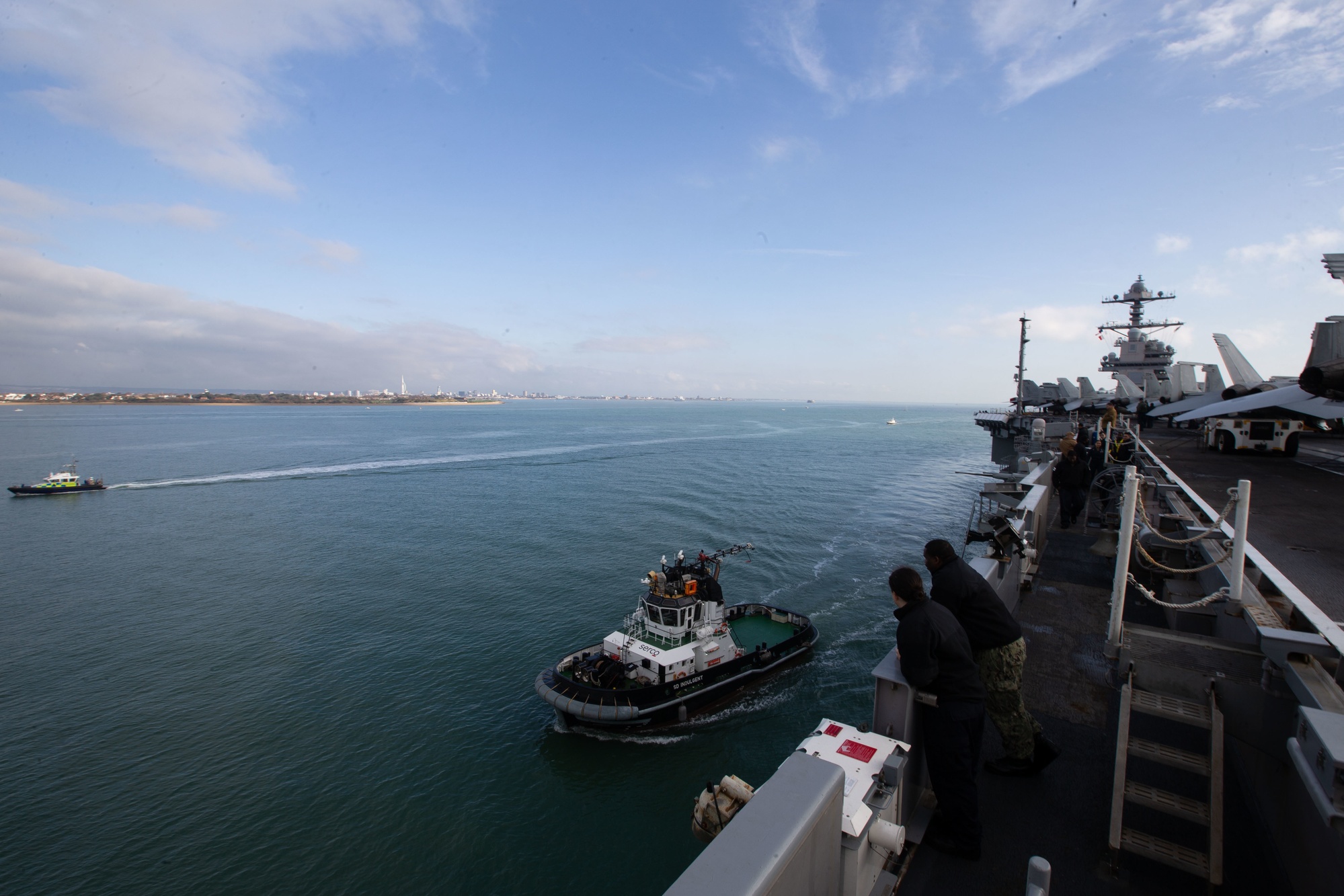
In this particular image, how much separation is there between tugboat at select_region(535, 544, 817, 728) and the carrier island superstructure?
12.1 m

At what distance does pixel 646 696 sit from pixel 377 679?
9783 mm

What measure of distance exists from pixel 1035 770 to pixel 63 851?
65.2ft

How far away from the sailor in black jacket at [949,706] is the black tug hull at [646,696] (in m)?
13.5

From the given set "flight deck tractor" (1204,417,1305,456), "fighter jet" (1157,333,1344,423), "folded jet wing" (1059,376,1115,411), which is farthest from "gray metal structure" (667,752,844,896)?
"folded jet wing" (1059,376,1115,411)

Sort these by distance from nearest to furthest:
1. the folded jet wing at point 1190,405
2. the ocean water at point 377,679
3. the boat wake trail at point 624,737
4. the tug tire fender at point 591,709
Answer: the ocean water at point 377,679 < the tug tire fender at point 591,709 < the boat wake trail at point 624,737 < the folded jet wing at point 1190,405

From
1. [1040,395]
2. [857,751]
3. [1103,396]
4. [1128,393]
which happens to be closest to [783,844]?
[857,751]

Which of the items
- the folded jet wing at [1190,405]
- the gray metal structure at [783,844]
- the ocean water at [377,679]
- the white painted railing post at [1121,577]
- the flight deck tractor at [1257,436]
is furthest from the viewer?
the folded jet wing at [1190,405]

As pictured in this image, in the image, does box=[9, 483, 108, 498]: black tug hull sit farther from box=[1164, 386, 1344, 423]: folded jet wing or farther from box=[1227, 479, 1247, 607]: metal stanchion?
box=[1164, 386, 1344, 423]: folded jet wing

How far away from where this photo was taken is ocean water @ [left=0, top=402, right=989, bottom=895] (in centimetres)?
1295

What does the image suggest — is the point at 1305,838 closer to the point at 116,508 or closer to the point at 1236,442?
the point at 1236,442

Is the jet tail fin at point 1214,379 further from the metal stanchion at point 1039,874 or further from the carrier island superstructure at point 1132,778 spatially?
the metal stanchion at point 1039,874

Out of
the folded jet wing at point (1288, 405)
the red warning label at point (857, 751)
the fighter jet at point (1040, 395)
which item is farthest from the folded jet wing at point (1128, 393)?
the red warning label at point (857, 751)

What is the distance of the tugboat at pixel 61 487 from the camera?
4928cm

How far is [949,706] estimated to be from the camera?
4.39 meters
